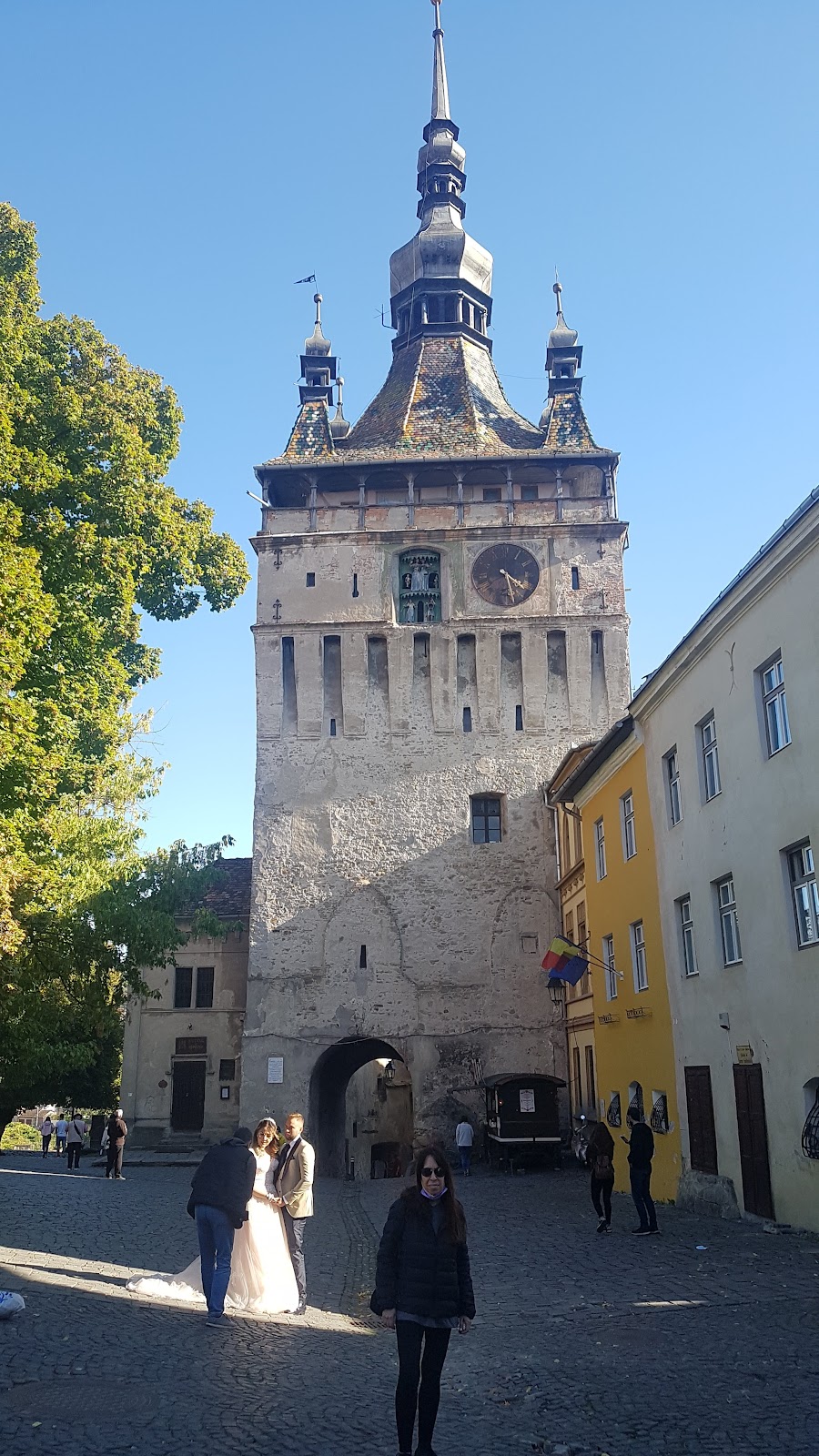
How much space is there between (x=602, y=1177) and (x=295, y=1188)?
19.3 feet

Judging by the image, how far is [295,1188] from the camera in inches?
358

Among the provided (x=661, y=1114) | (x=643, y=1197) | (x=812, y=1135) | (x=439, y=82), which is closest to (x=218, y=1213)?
(x=643, y=1197)

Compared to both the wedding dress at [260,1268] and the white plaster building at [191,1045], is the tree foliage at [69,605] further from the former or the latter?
the white plaster building at [191,1045]

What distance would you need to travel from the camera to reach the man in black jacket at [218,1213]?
317 inches

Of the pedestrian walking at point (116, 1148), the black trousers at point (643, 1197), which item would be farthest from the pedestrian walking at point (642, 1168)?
the pedestrian walking at point (116, 1148)

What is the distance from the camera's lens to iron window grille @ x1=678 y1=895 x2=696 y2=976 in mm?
16891

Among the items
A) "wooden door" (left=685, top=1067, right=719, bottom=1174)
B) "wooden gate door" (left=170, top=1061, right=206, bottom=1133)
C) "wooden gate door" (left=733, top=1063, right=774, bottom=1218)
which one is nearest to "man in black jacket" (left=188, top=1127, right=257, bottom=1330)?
"wooden gate door" (left=733, top=1063, right=774, bottom=1218)

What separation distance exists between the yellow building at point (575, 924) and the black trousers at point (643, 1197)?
1023 centimetres

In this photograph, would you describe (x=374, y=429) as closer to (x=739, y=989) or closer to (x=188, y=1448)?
(x=739, y=989)

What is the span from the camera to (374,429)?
35.6 m

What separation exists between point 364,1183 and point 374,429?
70.8 ft

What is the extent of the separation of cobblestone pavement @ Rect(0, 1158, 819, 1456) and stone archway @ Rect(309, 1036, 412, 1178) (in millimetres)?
16155

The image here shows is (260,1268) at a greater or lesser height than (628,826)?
lesser

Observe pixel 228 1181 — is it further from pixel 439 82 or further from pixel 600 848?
pixel 439 82
